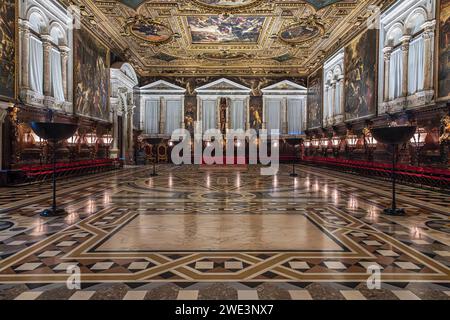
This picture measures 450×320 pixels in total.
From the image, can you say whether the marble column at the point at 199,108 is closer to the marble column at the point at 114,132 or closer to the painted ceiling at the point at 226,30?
the painted ceiling at the point at 226,30

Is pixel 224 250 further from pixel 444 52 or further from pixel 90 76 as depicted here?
pixel 90 76

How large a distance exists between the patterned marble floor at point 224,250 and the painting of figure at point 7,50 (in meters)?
5.28

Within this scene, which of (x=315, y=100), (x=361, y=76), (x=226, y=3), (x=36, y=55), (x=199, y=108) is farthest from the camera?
(x=199, y=108)

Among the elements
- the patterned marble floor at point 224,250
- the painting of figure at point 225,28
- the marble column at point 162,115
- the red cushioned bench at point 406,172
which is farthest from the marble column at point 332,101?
the patterned marble floor at point 224,250

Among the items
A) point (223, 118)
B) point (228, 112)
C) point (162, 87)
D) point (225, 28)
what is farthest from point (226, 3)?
point (162, 87)

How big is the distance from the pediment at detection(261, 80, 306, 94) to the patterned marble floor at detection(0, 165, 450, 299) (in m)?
21.9

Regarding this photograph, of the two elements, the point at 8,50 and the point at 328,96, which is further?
the point at 328,96

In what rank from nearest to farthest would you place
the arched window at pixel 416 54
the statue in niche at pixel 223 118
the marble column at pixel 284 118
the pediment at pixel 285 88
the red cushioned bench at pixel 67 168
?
the red cushioned bench at pixel 67 168
the arched window at pixel 416 54
the statue in niche at pixel 223 118
the pediment at pixel 285 88
the marble column at pixel 284 118

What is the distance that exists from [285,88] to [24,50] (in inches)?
819

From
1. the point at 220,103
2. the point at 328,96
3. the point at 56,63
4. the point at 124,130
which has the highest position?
the point at 220,103

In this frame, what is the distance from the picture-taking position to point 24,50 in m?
11.0

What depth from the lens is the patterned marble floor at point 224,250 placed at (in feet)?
8.62
